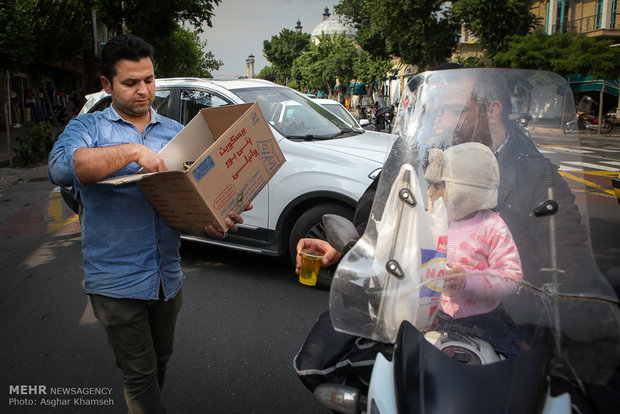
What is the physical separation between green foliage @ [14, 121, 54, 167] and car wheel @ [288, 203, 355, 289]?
10.9m

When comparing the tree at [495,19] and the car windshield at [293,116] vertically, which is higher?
the tree at [495,19]

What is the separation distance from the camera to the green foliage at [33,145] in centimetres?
1259

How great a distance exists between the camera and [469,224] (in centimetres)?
151

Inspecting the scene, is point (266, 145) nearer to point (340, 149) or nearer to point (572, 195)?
point (572, 195)

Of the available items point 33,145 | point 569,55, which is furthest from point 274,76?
point 33,145

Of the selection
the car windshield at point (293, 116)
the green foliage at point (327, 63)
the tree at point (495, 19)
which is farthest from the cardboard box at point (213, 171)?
the green foliage at point (327, 63)

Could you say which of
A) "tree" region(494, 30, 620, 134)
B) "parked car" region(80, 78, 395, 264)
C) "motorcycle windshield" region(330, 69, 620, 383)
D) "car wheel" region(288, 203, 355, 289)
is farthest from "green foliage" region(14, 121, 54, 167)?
"tree" region(494, 30, 620, 134)

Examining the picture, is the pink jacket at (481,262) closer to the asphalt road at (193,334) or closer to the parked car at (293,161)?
the asphalt road at (193,334)

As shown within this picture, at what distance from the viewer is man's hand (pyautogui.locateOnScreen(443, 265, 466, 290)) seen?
1387mm

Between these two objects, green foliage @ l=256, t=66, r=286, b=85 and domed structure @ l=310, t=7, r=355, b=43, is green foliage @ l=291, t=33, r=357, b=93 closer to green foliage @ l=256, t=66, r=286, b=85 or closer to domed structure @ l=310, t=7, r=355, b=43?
green foliage @ l=256, t=66, r=286, b=85

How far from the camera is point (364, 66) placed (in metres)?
44.2

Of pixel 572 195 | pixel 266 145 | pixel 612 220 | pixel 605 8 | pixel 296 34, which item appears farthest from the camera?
pixel 296 34

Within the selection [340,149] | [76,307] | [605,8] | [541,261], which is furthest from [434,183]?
[605,8]

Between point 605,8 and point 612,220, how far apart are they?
2647 cm
